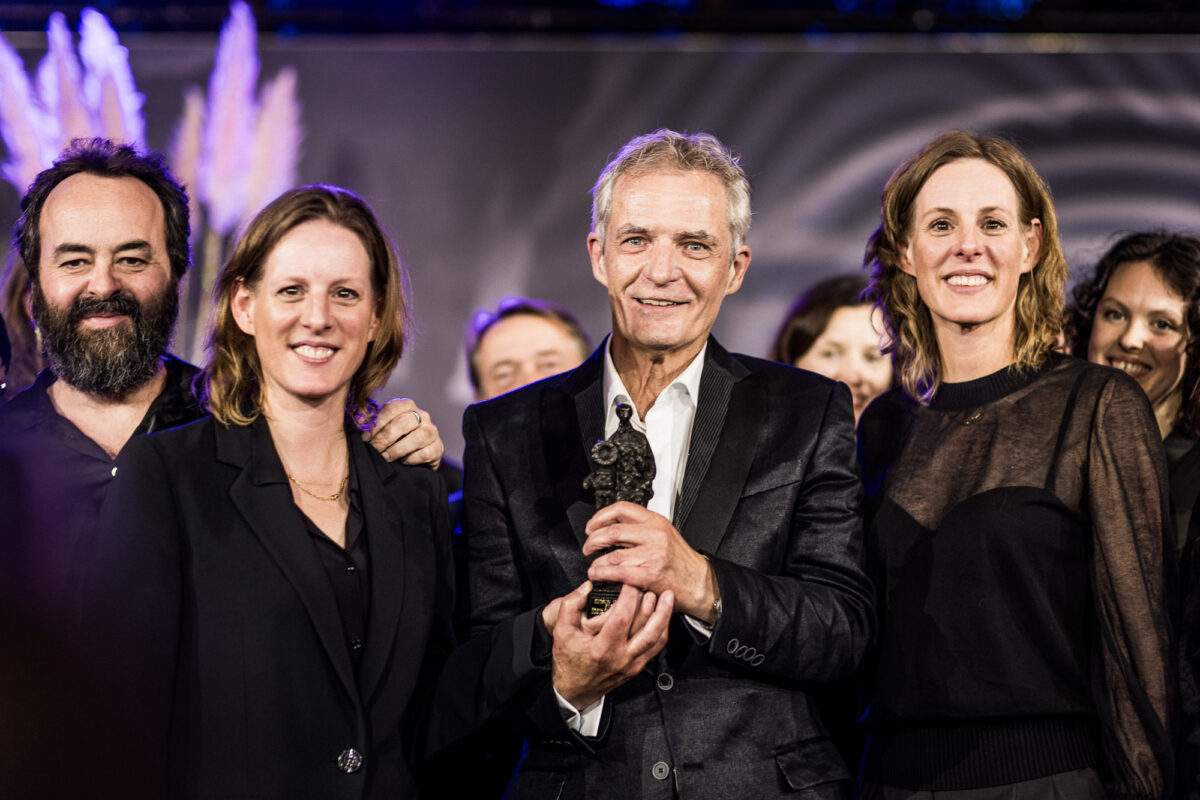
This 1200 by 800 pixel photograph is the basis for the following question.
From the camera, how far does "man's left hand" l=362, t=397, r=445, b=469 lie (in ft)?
10.1

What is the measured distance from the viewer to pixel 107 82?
646 centimetres

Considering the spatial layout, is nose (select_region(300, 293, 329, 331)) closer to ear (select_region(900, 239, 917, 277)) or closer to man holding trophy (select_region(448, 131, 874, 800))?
man holding trophy (select_region(448, 131, 874, 800))

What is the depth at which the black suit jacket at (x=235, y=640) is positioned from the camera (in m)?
2.48

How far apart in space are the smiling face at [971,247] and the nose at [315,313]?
61.5 inches

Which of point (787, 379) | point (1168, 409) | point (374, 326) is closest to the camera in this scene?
point (787, 379)

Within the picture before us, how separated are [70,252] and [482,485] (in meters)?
1.34

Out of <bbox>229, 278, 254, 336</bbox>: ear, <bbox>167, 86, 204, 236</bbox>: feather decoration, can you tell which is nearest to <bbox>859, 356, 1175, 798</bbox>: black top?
<bbox>229, 278, 254, 336</bbox>: ear

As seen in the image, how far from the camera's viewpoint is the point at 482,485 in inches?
115

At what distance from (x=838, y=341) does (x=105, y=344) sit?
289 centimetres

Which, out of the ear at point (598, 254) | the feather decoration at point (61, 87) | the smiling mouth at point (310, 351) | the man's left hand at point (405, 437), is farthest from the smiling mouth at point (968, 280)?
the feather decoration at point (61, 87)

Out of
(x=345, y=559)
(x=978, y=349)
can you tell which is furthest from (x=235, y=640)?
(x=978, y=349)

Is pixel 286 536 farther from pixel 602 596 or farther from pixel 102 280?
pixel 102 280

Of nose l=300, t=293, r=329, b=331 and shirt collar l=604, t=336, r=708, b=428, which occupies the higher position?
nose l=300, t=293, r=329, b=331

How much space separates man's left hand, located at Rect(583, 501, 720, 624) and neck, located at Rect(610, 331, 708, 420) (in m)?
0.56
